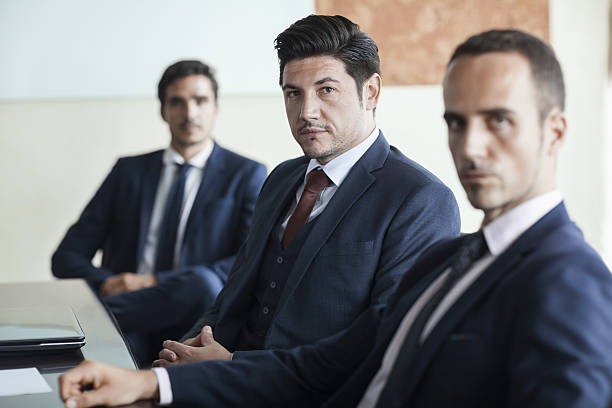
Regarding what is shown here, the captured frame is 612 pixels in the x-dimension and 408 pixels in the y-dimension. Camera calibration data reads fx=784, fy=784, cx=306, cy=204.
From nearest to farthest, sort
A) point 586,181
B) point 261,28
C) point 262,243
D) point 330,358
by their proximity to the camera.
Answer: point 330,358 → point 262,243 → point 261,28 → point 586,181

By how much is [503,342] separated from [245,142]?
12.6 feet

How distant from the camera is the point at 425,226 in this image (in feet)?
6.42

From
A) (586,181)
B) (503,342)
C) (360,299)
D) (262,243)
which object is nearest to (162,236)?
(262,243)

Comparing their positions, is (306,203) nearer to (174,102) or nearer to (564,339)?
(564,339)

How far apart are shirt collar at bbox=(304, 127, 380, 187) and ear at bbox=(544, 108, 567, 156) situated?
0.98 m

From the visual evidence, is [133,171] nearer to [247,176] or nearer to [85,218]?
[85,218]

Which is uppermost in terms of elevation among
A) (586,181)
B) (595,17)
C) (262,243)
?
(595,17)

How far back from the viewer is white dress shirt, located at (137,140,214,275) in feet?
11.5

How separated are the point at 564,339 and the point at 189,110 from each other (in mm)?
2871

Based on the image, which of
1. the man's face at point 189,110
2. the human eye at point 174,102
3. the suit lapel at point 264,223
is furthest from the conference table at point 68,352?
the human eye at point 174,102

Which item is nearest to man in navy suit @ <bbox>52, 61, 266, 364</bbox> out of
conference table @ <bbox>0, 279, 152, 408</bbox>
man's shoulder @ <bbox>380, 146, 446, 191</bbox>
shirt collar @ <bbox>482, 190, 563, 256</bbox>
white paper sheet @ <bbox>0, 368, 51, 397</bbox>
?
conference table @ <bbox>0, 279, 152, 408</bbox>

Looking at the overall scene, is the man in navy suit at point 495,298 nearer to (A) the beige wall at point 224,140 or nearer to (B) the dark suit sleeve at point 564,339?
(B) the dark suit sleeve at point 564,339

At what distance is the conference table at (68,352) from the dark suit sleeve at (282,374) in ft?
0.37

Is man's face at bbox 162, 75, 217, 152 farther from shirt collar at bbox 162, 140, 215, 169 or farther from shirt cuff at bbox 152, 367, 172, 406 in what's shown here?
shirt cuff at bbox 152, 367, 172, 406
